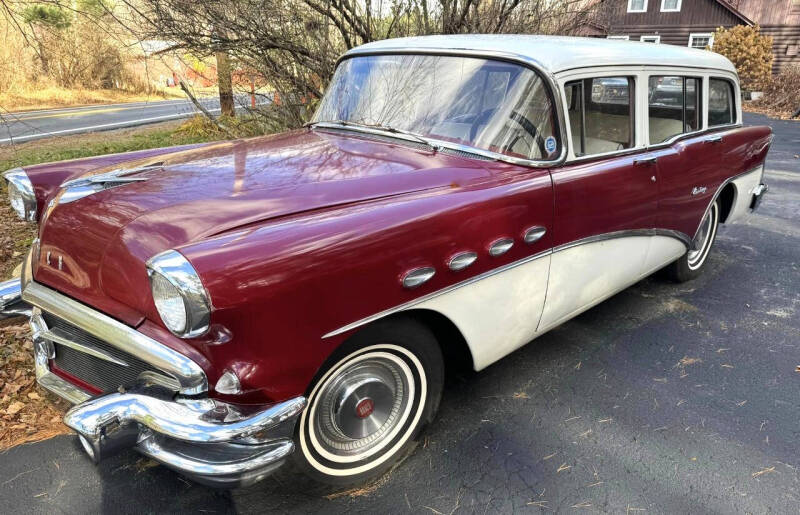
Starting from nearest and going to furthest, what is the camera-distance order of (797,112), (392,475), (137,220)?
(137,220) < (392,475) < (797,112)

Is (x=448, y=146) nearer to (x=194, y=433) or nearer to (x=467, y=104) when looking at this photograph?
(x=467, y=104)

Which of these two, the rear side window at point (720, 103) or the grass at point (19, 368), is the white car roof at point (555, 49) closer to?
the rear side window at point (720, 103)

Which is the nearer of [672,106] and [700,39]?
[672,106]

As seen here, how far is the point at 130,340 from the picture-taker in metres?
1.77

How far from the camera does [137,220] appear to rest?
1.95m

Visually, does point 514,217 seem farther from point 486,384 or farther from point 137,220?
point 137,220

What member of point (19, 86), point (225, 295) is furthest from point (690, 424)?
point (19, 86)

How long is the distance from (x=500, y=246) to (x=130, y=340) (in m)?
1.50

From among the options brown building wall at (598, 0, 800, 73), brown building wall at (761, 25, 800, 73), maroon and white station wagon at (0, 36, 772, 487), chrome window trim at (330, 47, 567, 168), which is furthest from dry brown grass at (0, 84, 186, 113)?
brown building wall at (761, 25, 800, 73)

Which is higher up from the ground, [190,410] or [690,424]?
[190,410]

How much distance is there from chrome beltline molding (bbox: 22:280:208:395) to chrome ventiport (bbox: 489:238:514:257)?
1.28 metres

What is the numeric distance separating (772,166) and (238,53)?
861cm

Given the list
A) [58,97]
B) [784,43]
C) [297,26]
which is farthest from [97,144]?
[784,43]

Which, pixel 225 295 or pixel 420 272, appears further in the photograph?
pixel 420 272
